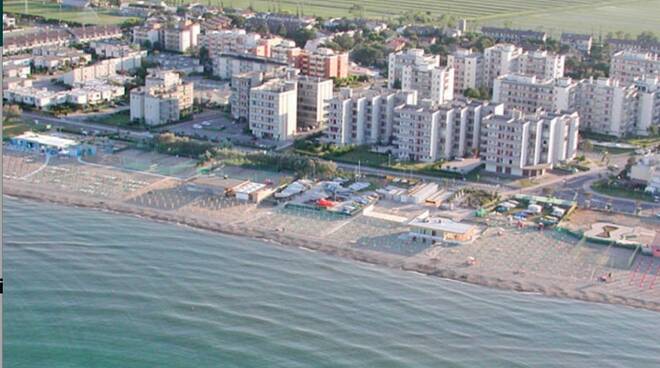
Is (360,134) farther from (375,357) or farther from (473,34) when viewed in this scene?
(473,34)

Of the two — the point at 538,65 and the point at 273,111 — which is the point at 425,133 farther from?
the point at 538,65

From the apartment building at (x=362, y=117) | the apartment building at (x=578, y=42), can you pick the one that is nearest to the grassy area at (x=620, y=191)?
the apartment building at (x=362, y=117)

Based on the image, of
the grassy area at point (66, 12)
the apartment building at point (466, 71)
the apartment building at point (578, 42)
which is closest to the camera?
the apartment building at point (466, 71)

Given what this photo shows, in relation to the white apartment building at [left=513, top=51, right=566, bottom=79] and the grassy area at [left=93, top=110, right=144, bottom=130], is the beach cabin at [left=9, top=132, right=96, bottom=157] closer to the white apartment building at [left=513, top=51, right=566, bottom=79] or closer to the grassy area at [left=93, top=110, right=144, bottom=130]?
the grassy area at [left=93, top=110, right=144, bottom=130]

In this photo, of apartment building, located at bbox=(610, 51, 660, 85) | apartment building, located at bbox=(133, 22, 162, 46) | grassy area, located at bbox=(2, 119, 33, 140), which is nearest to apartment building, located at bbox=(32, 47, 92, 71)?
apartment building, located at bbox=(133, 22, 162, 46)

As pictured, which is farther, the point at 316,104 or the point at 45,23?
the point at 45,23

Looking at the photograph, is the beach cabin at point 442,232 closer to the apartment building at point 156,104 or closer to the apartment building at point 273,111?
the apartment building at point 273,111

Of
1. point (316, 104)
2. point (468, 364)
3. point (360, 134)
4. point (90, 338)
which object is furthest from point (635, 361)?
point (316, 104)
